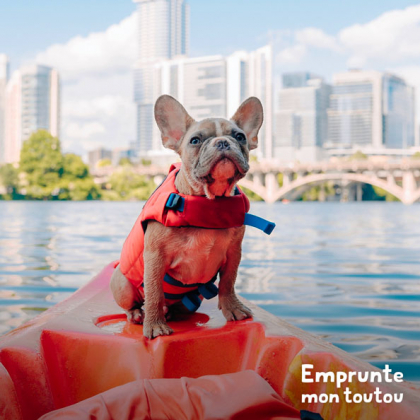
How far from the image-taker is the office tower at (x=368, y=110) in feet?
521

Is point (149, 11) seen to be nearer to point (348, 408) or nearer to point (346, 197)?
point (346, 197)

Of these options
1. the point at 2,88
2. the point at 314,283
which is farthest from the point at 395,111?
the point at 314,283

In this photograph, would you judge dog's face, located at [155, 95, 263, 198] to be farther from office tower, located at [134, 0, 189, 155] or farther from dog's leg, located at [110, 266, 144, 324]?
office tower, located at [134, 0, 189, 155]

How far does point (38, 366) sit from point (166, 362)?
510 millimetres

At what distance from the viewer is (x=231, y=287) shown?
2.65 metres

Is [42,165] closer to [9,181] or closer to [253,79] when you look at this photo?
[9,181]

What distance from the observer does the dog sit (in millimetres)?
2242

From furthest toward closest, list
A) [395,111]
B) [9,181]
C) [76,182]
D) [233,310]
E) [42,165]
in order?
[395,111] → [42,165] → [76,182] → [9,181] → [233,310]

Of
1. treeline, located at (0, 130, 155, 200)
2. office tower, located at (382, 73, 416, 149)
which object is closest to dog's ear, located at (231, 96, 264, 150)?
treeline, located at (0, 130, 155, 200)

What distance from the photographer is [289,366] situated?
2.13 metres

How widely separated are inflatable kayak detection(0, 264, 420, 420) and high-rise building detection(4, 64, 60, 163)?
149592 millimetres

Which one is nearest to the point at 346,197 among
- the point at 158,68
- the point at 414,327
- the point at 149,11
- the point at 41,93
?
the point at 414,327

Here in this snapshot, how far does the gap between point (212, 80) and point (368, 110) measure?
57926 millimetres

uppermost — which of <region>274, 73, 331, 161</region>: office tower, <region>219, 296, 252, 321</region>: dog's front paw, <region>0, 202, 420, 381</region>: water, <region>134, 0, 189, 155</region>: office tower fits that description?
<region>134, 0, 189, 155</region>: office tower
